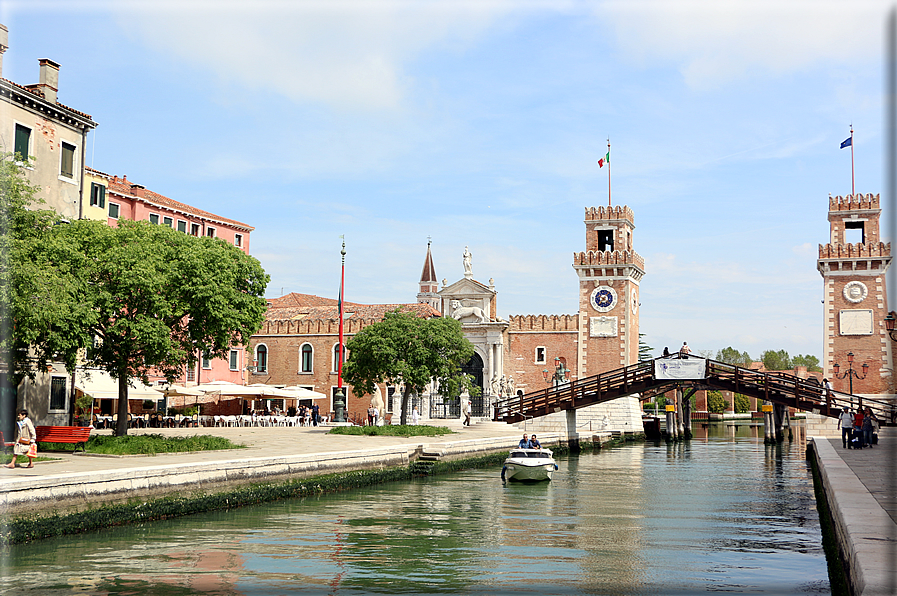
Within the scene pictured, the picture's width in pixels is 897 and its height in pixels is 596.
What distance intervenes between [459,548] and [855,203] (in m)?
41.2

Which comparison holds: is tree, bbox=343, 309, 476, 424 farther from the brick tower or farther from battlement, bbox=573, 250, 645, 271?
the brick tower

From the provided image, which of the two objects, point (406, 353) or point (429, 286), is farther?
point (429, 286)

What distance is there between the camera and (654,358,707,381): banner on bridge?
35656mm

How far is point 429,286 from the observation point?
109688mm

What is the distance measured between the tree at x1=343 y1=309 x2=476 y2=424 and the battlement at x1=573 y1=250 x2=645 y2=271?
1878 cm

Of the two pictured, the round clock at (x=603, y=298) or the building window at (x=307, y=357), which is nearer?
the round clock at (x=603, y=298)

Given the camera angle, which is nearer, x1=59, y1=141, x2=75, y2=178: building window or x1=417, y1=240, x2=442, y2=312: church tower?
x1=59, y1=141, x2=75, y2=178: building window

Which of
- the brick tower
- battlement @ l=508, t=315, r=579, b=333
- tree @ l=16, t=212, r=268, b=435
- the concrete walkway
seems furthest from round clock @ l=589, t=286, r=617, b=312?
the concrete walkway

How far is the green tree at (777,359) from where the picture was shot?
14225cm

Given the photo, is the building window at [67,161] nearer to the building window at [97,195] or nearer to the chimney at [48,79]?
the chimney at [48,79]

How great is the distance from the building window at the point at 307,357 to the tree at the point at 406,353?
20.4 metres

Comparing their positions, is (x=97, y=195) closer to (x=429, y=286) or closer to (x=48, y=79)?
(x=48, y=79)

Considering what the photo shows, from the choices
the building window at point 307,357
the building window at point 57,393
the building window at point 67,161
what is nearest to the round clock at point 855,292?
the building window at point 307,357

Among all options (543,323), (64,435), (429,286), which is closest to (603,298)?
(543,323)
